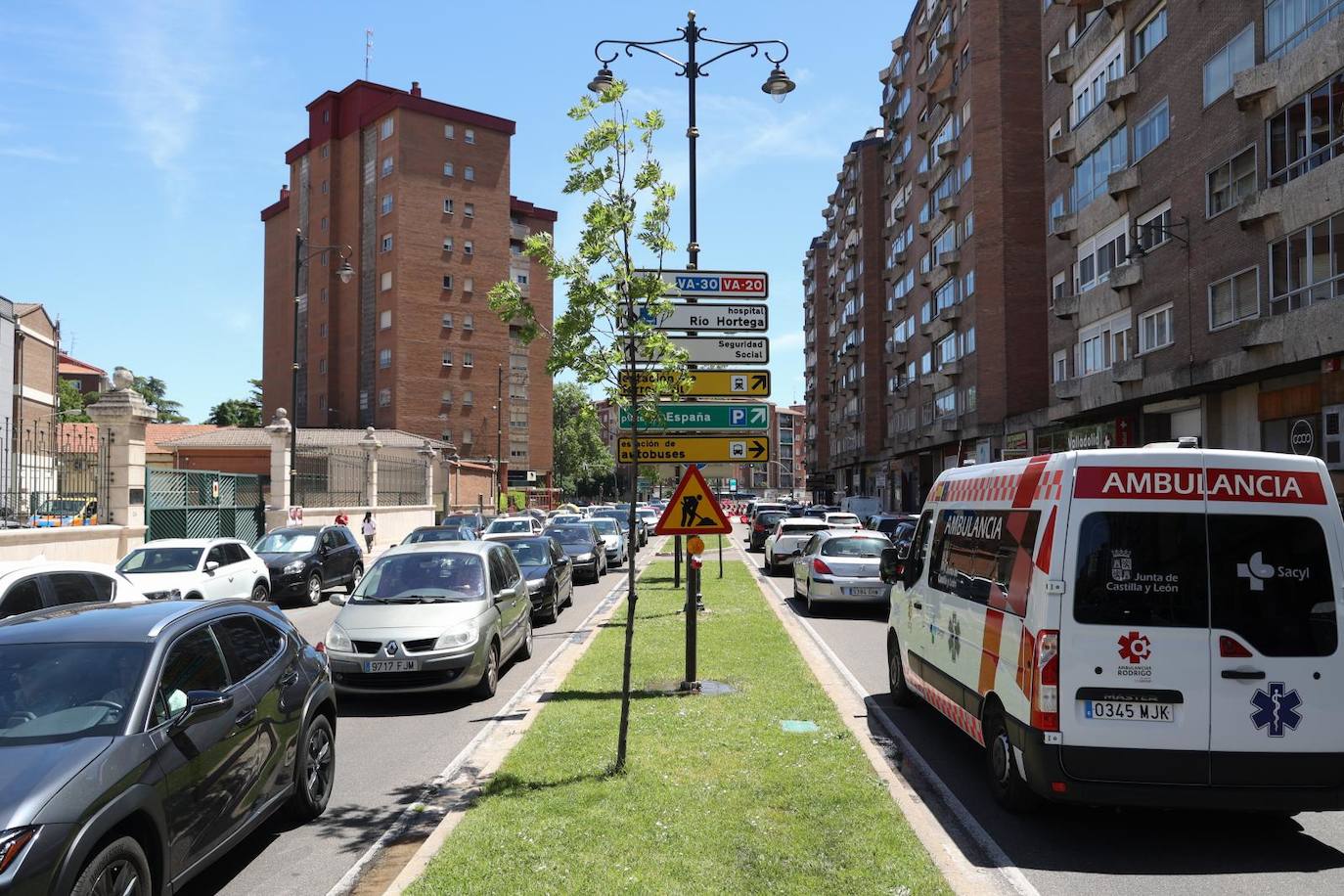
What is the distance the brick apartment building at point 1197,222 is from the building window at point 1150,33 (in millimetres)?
77

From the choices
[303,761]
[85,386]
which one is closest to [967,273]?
[303,761]

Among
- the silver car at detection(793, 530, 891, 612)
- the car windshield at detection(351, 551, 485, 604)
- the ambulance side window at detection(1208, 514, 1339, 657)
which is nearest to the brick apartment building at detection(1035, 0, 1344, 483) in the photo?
the silver car at detection(793, 530, 891, 612)

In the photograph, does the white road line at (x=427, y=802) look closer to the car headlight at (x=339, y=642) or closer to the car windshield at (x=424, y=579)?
the car windshield at (x=424, y=579)

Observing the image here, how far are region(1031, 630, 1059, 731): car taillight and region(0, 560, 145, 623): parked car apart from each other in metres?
7.62

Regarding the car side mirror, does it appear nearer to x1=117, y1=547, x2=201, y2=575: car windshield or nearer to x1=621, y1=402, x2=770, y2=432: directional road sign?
x1=621, y1=402, x2=770, y2=432: directional road sign

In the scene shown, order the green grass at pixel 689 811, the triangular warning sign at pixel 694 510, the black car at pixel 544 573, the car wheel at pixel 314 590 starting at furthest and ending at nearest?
1. the car wheel at pixel 314 590
2. the black car at pixel 544 573
3. the triangular warning sign at pixel 694 510
4. the green grass at pixel 689 811

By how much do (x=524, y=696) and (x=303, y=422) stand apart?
7021 centimetres

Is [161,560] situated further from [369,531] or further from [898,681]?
[369,531]

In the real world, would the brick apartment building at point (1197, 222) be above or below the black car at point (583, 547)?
above

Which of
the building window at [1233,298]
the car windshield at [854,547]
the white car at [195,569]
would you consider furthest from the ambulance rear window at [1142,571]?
the building window at [1233,298]

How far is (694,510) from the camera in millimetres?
9094

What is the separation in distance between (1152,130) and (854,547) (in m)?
16.5

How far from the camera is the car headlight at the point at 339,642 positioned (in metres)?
9.32

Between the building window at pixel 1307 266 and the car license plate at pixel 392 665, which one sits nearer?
the car license plate at pixel 392 665
